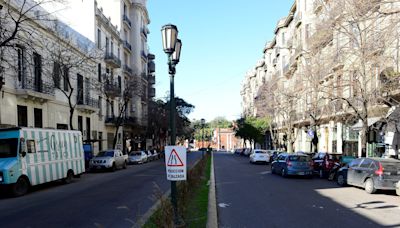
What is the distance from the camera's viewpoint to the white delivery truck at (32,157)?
15524mm

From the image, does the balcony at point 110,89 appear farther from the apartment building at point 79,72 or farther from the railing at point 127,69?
the railing at point 127,69

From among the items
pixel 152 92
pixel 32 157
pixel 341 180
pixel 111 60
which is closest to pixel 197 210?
pixel 32 157

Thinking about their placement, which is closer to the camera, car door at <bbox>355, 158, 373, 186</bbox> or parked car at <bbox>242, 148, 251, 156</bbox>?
car door at <bbox>355, 158, 373, 186</bbox>

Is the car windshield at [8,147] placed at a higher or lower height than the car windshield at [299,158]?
higher

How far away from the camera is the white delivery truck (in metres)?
15.5

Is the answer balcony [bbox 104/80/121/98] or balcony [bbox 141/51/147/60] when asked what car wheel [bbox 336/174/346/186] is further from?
balcony [bbox 141/51/147/60]

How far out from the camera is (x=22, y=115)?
2725 cm

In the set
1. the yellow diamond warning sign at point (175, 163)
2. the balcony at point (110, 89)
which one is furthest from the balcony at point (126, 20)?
the yellow diamond warning sign at point (175, 163)

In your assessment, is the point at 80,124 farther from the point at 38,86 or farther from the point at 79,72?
the point at 38,86

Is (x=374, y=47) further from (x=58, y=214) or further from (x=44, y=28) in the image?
(x=44, y=28)

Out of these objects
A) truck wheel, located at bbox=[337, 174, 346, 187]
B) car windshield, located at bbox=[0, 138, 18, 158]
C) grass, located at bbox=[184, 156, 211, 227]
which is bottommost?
truck wheel, located at bbox=[337, 174, 346, 187]

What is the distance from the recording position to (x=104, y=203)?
42.0 feet

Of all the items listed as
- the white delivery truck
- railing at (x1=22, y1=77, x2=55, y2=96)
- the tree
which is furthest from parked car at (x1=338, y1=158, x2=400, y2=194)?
railing at (x1=22, y1=77, x2=55, y2=96)

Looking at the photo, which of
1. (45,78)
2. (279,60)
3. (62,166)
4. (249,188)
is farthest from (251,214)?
(279,60)
